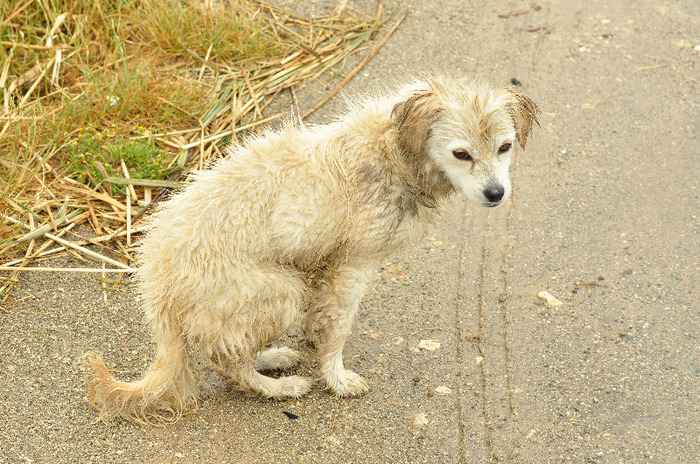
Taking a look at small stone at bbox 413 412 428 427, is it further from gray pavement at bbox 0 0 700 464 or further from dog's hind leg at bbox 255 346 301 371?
dog's hind leg at bbox 255 346 301 371

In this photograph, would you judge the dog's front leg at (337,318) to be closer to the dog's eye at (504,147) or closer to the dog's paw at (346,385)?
the dog's paw at (346,385)

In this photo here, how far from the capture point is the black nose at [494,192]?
13.0 ft

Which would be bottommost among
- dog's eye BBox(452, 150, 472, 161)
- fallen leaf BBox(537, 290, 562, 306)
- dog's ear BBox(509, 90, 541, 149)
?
fallen leaf BBox(537, 290, 562, 306)

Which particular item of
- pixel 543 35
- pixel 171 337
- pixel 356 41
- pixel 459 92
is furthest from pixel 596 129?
pixel 171 337

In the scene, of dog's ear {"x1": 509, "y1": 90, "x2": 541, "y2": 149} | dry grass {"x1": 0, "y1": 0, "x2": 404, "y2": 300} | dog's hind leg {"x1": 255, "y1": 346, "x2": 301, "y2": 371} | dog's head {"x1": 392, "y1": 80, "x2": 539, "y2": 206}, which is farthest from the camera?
dry grass {"x1": 0, "y1": 0, "x2": 404, "y2": 300}

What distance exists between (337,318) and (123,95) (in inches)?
108

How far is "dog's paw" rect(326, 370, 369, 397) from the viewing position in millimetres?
4461

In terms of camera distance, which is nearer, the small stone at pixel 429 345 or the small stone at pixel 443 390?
the small stone at pixel 443 390

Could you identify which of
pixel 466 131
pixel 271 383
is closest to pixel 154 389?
pixel 271 383

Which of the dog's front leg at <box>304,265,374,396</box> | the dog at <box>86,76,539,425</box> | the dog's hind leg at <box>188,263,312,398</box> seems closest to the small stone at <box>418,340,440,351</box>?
the dog's front leg at <box>304,265,374,396</box>

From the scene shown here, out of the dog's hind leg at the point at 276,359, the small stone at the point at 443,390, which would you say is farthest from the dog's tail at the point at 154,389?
the small stone at the point at 443,390

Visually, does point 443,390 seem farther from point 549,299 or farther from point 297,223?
point 297,223

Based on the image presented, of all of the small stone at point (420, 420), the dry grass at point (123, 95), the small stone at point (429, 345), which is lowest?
the small stone at point (420, 420)

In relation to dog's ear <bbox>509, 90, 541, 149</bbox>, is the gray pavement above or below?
below
